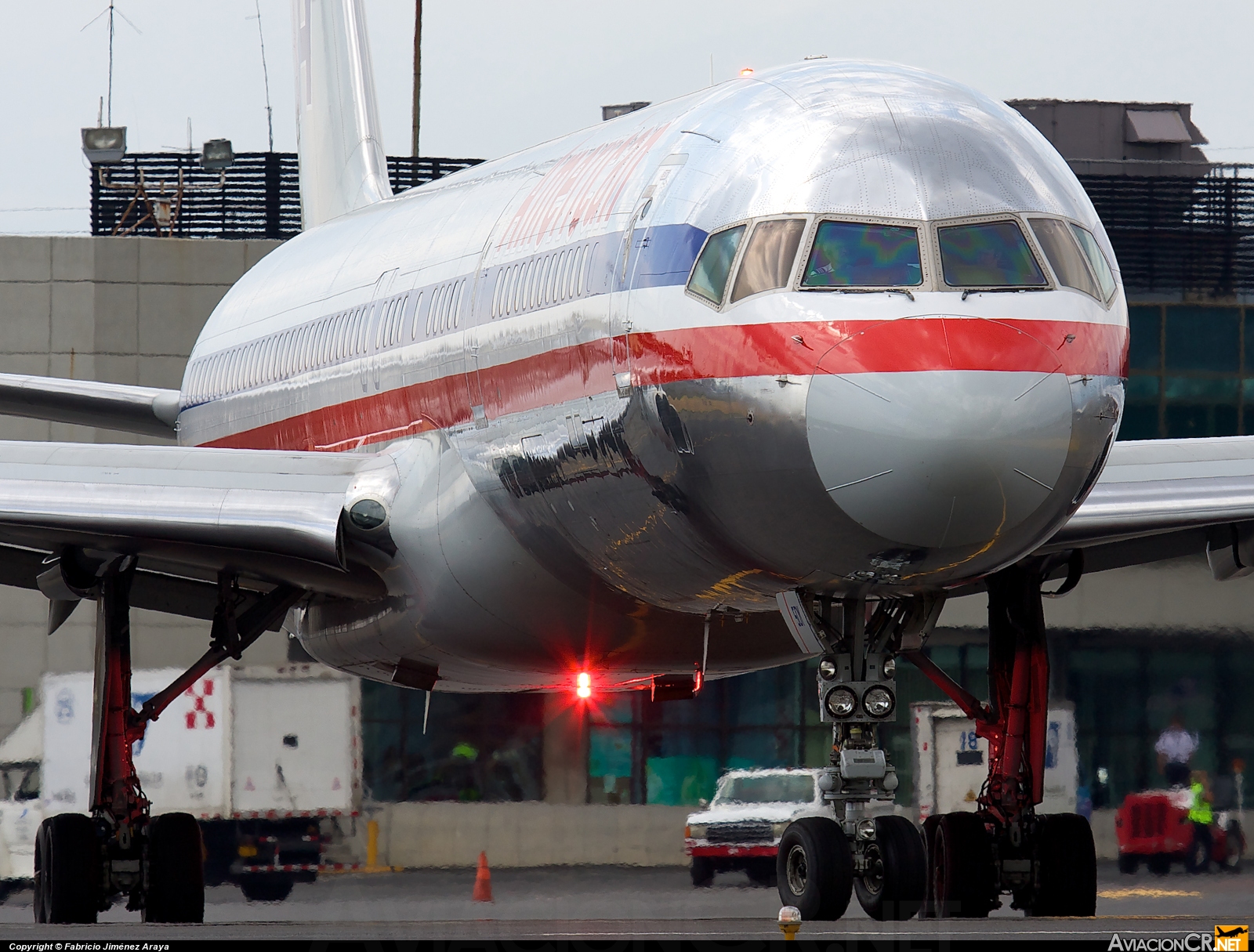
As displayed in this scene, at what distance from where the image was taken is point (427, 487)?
15164mm

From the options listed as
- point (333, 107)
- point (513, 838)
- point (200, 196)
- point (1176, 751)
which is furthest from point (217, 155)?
point (1176, 751)

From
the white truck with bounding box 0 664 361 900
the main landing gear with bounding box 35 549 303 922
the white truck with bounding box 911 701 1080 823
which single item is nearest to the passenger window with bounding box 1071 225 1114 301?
the main landing gear with bounding box 35 549 303 922

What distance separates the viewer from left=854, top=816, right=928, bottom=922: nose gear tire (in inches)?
502

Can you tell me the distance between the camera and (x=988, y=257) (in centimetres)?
1134

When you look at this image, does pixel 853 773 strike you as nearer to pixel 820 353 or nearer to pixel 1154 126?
pixel 820 353

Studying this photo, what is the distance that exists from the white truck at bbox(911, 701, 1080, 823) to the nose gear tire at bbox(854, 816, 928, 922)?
1257 cm

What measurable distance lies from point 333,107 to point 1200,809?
1402 cm

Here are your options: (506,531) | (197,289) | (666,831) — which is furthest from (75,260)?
(506,531)

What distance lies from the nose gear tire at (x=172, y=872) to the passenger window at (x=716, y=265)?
7069 millimetres

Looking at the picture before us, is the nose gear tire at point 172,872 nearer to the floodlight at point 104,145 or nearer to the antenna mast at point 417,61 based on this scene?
the floodlight at point 104,145

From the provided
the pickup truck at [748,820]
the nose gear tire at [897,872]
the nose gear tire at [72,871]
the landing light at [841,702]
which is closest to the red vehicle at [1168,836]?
the pickup truck at [748,820]

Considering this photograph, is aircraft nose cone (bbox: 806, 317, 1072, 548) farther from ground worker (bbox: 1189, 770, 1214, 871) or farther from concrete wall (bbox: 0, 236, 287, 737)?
concrete wall (bbox: 0, 236, 287, 737)

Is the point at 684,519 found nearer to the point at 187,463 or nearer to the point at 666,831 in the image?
the point at 187,463

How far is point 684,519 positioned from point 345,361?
251 inches
